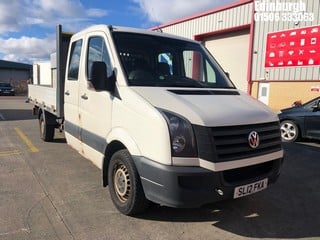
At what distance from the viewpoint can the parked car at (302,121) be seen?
9.25 m

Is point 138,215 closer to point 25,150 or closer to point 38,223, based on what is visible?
point 38,223

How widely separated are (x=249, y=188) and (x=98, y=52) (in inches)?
107

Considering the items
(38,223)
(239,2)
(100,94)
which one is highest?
(239,2)

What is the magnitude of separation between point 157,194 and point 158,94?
1107mm

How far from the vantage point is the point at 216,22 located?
56.2 ft

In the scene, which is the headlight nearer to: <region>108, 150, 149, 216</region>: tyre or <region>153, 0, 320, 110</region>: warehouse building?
<region>108, 150, 149, 216</region>: tyre

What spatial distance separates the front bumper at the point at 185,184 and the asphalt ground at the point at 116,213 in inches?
19.9

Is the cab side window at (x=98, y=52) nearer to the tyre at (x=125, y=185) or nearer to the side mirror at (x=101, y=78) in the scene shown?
the side mirror at (x=101, y=78)

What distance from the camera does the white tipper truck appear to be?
3.38m

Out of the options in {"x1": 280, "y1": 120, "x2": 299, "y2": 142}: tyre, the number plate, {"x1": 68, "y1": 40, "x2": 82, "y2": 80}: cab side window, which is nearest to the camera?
the number plate

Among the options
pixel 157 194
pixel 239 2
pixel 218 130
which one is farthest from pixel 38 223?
pixel 239 2

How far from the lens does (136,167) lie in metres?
3.78

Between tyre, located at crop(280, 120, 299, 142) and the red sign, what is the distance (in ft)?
14.8

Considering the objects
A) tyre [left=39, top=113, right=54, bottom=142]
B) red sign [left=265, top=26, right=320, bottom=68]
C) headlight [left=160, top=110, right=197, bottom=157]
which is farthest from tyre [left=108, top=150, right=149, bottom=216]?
red sign [left=265, top=26, right=320, bottom=68]
